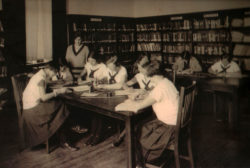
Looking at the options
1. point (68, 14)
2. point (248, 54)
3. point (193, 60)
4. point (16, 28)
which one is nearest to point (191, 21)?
point (193, 60)

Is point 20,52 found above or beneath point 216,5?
beneath

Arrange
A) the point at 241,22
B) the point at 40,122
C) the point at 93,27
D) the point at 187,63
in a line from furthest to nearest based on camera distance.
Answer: the point at 93,27, the point at 187,63, the point at 241,22, the point at 40,122

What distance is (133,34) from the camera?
23.8 ft

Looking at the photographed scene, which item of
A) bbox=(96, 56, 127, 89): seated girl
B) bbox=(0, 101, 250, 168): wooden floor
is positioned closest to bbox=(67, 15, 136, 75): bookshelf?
bbox=(96, 56, 127, 89): seated girl

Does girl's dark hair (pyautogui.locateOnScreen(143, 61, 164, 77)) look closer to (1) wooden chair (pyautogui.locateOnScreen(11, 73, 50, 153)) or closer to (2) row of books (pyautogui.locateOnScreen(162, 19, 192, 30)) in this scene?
(1) wooden chair (pyautogui.locateOnScreen(11, 73, 50, 153))

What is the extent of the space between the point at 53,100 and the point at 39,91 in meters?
0.22

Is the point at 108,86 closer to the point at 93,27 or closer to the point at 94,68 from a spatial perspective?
the point at 94,68

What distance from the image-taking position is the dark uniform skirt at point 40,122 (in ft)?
9.02

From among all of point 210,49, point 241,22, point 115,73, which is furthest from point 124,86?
point 210,49

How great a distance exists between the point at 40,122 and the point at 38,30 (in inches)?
121

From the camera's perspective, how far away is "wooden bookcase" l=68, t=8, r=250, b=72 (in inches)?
204

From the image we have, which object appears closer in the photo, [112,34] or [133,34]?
[112,34]

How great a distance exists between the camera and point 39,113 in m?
2.75

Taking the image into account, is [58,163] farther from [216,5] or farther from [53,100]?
[216,5]
